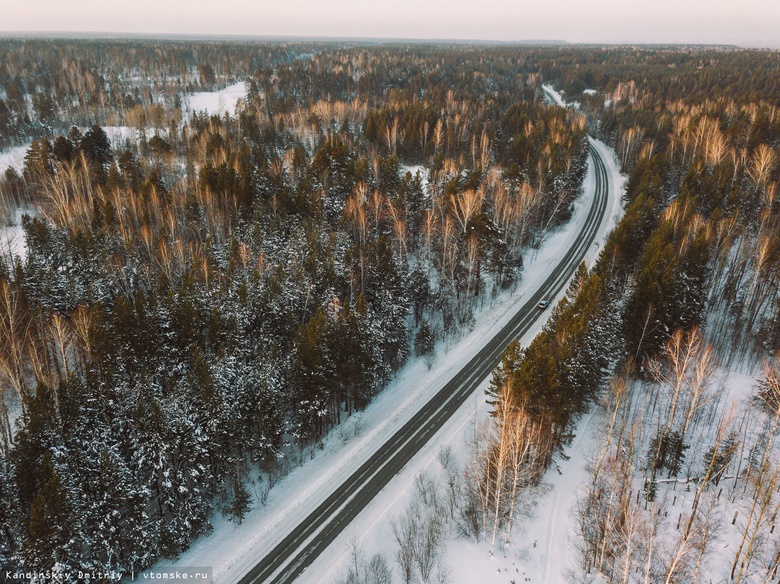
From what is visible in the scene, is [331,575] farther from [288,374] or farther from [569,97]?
[569,97]

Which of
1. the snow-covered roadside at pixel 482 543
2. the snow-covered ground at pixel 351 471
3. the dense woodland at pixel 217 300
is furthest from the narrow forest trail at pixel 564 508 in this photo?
the dense woodland at pixel 217 300

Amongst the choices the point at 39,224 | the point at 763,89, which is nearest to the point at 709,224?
Answer: the point at 39,224

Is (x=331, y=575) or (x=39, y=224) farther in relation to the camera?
(x=39, y=224)

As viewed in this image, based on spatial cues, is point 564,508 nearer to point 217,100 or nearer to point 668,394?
point 668,394

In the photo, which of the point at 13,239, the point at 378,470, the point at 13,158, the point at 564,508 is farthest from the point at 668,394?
the point at 13,158

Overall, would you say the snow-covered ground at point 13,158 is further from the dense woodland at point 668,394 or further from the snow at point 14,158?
the dense woodland at point 668,394

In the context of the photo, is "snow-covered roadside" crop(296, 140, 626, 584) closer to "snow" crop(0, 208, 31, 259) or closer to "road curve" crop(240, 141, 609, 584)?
"road curve" crop(240, 141, 609, 584)
